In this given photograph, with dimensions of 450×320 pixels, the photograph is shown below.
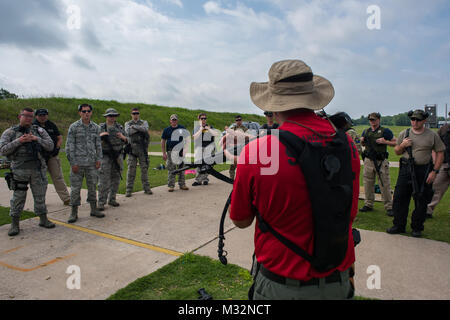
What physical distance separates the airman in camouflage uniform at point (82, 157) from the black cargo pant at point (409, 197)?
17.7 feet

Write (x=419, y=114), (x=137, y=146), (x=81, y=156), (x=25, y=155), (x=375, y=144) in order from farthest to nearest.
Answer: (x=137, y=146), (x=375, y=144), (x=81, y=156), (x=25, y=155), (x=419, y=114)

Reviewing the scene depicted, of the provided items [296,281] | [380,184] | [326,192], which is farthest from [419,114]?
[296,281]

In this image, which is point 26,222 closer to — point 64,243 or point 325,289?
point 64,243

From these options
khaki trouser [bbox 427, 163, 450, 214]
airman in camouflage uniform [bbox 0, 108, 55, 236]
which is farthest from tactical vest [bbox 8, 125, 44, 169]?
khaki trouser [bbox 427, 163, 450, 214]

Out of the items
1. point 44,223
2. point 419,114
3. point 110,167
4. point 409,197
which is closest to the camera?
point 419,114

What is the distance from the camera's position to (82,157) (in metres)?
5.62

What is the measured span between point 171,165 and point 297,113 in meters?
6.98

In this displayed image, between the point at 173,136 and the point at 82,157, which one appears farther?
the point at 173,136

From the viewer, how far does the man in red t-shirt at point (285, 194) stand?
143 cm

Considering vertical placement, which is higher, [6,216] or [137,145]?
[137,145]

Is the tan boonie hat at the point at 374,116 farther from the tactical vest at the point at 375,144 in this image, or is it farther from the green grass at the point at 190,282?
the green grass at the point at 190,282

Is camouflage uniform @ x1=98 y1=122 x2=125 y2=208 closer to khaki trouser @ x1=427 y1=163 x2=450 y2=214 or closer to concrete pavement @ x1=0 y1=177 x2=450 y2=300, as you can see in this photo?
concrete pavement @ x1=0 y1=177 x2=450 y2=300

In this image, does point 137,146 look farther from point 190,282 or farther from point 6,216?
point 190,282

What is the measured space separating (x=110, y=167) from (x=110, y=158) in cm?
21
